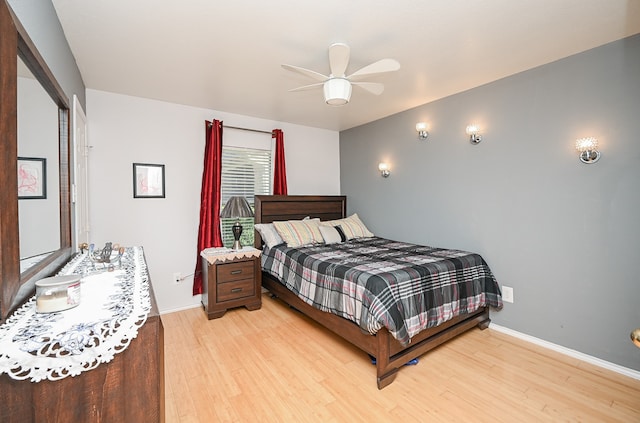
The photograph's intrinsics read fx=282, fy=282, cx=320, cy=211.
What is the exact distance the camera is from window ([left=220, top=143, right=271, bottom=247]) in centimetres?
387

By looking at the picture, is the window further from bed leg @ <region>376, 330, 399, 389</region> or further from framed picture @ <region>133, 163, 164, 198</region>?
bed leg @ <region>376, 330, 399, 389</region>

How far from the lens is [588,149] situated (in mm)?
2322

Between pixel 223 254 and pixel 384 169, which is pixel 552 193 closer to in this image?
pixel 384 169

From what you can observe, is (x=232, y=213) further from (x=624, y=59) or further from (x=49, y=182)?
(x=624, y=59)

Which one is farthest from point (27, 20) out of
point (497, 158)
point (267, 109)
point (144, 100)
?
point (497, 158)

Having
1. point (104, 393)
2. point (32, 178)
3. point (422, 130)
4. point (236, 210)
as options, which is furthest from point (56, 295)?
point (422, 130)

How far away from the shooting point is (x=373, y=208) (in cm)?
436

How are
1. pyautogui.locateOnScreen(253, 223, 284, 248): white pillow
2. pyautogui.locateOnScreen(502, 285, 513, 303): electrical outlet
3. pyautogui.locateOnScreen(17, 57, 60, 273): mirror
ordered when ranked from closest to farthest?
pyautogui.locateOnScreen(17, 57, 60, 273): mirror, pyautogui.locateOnScreen(502, 285, 513, 303): electrical outlet, pyautogui.locateOnScreen(253, 223, 284, 248): white pillow

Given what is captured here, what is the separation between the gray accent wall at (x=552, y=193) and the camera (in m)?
2.18

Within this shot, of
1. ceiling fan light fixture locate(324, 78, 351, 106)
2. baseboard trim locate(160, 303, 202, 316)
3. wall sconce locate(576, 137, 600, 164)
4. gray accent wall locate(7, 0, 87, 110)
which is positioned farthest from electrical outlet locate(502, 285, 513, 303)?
gray accent wall locate(7, 0, 87, 110)

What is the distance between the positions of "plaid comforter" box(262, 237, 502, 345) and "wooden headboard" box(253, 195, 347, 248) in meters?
0.76

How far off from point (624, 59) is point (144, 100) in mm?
4524

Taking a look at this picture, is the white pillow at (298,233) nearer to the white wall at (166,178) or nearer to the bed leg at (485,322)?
the white wall at (166,178)

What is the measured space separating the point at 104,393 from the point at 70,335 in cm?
22
